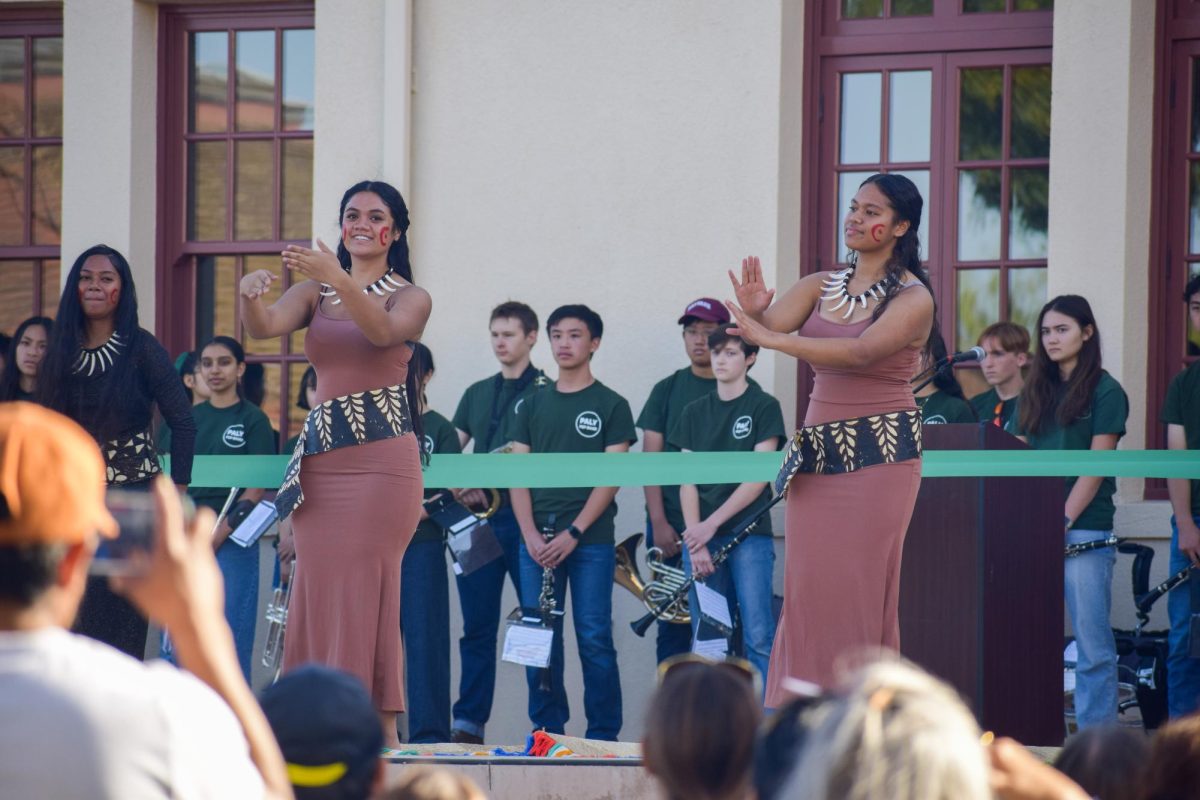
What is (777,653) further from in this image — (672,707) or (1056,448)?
(672,707)

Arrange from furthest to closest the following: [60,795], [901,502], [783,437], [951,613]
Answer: [783,437], [951,613], [901,502], [60,795]

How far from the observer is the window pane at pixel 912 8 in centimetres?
901

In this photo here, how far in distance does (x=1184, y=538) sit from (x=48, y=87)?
7200mm

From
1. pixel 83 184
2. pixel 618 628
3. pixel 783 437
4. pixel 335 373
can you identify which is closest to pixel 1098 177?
pixel 783 437

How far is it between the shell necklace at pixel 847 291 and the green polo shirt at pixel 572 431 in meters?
2.76

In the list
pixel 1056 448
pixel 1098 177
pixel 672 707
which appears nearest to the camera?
pixel 672 707

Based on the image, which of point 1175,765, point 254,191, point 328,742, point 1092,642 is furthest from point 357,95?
point 1175,765

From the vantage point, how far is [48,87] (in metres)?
10.2

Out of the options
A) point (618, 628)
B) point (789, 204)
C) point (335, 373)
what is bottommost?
point (618, 628)

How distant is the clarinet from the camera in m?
7.64

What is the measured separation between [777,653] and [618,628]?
11.8 feet

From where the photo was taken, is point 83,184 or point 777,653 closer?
point 777,653

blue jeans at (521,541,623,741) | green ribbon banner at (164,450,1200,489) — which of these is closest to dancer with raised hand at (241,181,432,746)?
green ribbon banner at (164,450,1200,489)

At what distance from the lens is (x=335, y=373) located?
213 inches
